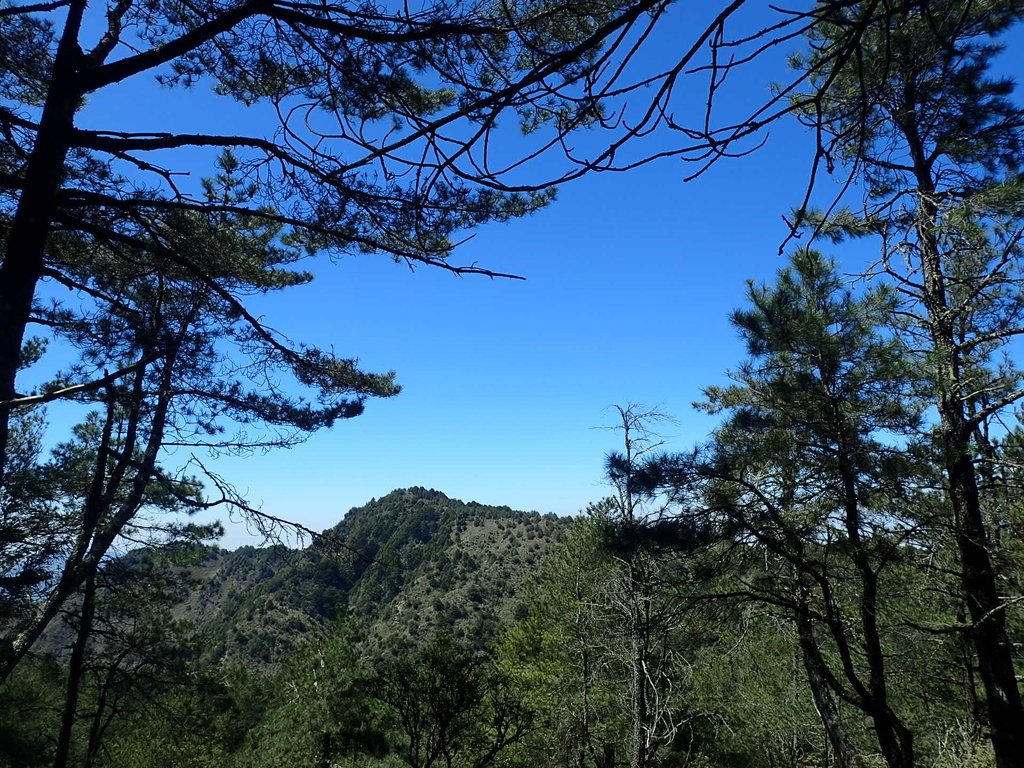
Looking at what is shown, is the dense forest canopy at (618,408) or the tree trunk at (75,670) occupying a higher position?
the dense forest canopy at (618,408)

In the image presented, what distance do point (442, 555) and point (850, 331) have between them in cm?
9449

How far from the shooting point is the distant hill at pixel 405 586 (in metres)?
68.4

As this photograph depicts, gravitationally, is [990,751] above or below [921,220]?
below

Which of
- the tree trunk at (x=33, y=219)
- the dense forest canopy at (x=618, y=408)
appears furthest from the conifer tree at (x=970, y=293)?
the tree trunk at (x=33, y=219)

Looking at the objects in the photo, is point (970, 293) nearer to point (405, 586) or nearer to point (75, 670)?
point (75, 670)

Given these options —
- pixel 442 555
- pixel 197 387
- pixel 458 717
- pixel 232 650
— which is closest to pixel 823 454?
pixel 197 387

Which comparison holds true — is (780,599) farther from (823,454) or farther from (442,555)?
(442,555)

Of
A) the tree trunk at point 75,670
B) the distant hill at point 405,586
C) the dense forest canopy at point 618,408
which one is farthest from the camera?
the distant hill at point 405,586

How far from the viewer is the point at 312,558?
21.8 ft

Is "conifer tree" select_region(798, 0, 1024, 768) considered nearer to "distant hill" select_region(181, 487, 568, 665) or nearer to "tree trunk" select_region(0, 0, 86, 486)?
"tree trunk" select_region(0, 0, 86, 486)

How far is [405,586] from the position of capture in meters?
89.6

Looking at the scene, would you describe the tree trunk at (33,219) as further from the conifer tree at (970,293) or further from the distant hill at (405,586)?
the distant hill at (405,586)

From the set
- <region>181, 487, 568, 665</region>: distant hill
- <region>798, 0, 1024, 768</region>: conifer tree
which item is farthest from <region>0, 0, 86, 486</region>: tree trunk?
<region>181, 487, 568, 665</region>: distant hill

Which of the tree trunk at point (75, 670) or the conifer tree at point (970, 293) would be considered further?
the tree trunk at point (75, 670)
